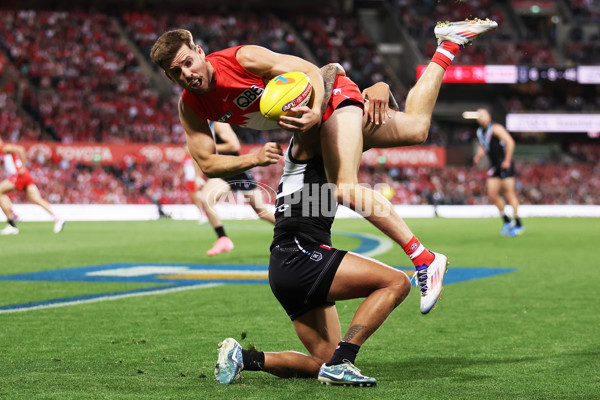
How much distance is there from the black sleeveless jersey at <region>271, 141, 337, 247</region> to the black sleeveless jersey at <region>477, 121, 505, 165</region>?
13509mm

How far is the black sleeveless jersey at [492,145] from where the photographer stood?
17.8m

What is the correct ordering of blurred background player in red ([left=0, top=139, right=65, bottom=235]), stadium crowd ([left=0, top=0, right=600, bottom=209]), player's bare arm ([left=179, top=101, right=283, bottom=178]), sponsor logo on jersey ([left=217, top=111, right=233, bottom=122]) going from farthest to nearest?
stadium crowd ([left=0, top=0, right=600, bottom=209])
blurred background player in red ([left=0, top=139, right=65, bottom=235])
sponsor logo on jersey ([left=217, top=111, right=233, bottom=122])
player's bare arm ([left=179, top=101, right=283, bottom=178])

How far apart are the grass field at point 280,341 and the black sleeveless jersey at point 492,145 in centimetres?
656

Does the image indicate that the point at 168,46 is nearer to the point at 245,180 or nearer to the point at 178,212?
the point at 245,180

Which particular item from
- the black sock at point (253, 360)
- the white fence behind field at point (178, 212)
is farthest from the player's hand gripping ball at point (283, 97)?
the white fence behind field at point (178, 212)

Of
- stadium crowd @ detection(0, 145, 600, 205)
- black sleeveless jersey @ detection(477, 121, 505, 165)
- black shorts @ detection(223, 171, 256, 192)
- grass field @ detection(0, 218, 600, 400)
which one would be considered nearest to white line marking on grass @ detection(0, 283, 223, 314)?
grass field @ detection(0, 218, 600, 400)

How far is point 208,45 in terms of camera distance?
130 feet

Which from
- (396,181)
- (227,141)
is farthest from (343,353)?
(396,181)

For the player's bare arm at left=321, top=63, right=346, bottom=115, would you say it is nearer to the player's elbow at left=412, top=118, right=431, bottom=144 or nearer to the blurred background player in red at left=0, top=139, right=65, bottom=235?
the player's elbow at left=412, top=118, right=431, bottom=144

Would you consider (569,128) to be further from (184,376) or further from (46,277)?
(184,376)

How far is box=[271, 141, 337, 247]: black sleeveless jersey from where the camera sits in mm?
4652

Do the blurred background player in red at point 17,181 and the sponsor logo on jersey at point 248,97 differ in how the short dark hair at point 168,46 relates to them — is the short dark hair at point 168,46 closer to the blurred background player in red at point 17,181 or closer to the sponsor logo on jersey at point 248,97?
the sponsor logo on jersey at point 248,97

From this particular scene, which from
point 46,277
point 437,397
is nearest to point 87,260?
point 46,277

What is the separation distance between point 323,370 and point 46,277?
6.47 m
